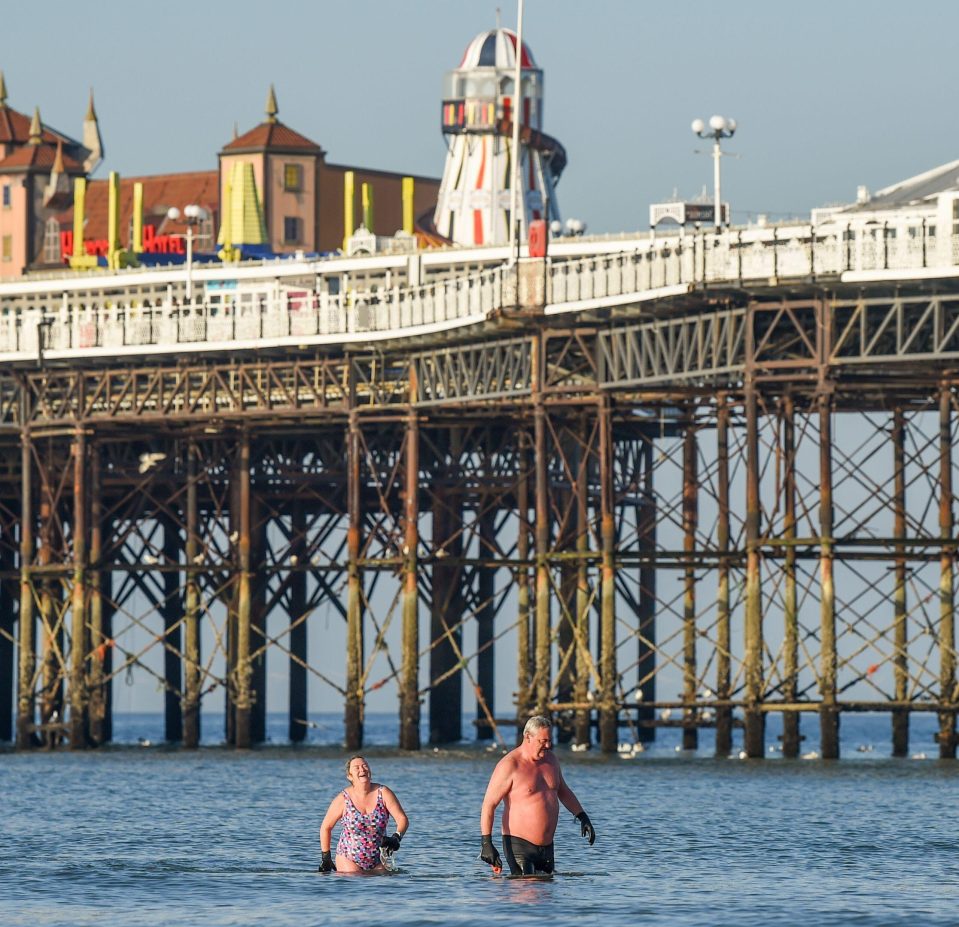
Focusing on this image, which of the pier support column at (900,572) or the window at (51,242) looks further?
the window at (51,242)

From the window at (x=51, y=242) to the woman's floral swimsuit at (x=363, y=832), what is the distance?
101129 mm

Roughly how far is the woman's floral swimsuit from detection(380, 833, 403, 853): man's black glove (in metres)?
0.12

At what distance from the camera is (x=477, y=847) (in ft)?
163

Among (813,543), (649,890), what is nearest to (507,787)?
(649,890)

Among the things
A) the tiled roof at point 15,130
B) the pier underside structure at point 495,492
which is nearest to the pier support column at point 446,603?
the pier underside structure at point 495,492

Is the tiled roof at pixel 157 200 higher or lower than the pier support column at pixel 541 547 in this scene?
higher

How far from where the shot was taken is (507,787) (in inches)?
1364

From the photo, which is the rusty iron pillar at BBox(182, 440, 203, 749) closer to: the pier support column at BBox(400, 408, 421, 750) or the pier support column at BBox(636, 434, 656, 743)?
the pier support column at BBox(400, 408, 421, 750)

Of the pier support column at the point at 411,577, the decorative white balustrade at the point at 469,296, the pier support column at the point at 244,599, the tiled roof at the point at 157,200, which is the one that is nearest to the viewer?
the decorative white balustrade at the point at 469,296

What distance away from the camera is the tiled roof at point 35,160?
457 ft

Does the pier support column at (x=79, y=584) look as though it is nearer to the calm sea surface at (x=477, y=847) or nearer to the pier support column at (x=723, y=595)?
the calm sea surface at (x=477, y=847)

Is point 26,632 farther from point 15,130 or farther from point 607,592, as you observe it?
point 15,130

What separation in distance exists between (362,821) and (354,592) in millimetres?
48401

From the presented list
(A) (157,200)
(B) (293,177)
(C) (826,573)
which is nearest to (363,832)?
(C) (826,573)
